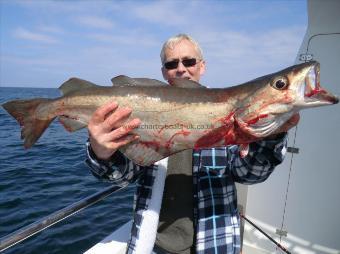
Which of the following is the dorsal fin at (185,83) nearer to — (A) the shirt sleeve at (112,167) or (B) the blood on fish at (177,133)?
(B) the blood on fish at (177,133)

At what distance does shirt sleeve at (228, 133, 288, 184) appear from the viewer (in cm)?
279

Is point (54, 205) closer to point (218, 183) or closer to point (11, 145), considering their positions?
point (218, 183)

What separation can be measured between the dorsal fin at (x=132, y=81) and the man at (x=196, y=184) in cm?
32

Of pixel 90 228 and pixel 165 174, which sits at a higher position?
pixel 165 174

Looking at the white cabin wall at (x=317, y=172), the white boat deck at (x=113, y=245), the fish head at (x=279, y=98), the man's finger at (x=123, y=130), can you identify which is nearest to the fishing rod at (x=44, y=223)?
the white boat deck at (x=113, y=245)

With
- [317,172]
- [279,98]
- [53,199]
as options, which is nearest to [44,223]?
[279,98]

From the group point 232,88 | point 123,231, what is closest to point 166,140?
point 232,88

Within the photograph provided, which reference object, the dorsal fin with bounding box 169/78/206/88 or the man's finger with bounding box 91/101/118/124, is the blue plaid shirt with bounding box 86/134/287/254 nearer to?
the man's finger with bounding box 91/101/118/124

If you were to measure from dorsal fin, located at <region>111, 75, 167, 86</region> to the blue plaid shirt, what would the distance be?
2.09 ft

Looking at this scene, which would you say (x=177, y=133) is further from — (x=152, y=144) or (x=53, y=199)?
(x=53, y=199)

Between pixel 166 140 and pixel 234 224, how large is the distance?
1.13 meters

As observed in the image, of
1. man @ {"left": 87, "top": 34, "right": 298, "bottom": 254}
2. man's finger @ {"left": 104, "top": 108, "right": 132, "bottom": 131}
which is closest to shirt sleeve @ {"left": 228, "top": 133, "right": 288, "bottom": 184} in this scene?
man @ {"left": 87, "top": 34, "right": 298, "bottom": 254}

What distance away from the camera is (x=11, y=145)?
19391mm

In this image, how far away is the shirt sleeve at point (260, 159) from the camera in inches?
110
